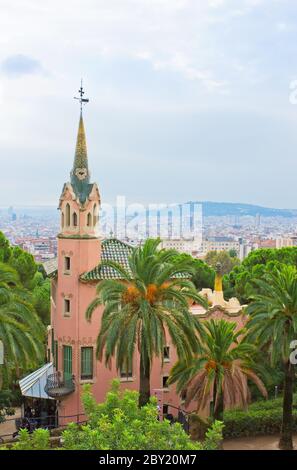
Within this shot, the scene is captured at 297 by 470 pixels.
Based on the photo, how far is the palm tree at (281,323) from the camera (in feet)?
66.2

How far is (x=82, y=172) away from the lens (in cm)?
2592

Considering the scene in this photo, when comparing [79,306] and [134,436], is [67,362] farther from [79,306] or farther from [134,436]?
[134,436]

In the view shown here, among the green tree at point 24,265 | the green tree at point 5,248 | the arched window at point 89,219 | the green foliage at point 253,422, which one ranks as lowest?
the green foliage at point 253,422

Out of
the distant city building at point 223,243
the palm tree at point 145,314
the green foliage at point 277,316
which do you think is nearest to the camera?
the palm tree at point 145,314

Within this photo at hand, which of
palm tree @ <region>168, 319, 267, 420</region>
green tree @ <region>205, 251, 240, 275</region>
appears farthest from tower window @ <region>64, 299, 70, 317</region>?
green tree @ <region>205, 251, 240, 275</region>

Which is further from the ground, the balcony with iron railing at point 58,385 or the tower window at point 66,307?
the tower window at point 66,307

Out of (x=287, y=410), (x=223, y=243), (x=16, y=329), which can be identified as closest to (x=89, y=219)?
(x=16, y=329)

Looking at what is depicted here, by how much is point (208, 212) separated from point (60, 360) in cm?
11503

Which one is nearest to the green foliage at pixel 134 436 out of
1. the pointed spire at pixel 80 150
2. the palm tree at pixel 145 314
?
the palm tree at pixel 145 314

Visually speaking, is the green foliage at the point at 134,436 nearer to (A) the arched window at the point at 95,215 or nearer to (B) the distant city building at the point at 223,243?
(A) the arched window at the point at 95,215

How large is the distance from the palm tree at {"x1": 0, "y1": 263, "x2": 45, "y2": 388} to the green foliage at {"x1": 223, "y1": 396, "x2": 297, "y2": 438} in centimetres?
921

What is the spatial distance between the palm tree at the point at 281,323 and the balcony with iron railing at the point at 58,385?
29.1ft

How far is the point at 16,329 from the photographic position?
18.7 m
